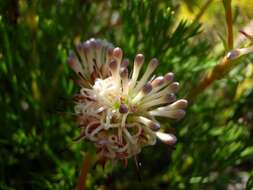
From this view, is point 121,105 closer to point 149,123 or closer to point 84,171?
point 149,123

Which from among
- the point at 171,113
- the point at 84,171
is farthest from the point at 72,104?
the point at 171,113

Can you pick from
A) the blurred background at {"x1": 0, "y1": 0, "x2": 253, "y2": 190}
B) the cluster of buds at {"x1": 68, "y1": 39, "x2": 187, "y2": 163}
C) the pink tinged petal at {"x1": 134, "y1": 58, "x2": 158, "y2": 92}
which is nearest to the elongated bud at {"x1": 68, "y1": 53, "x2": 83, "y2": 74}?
the cluster of buds at {"x1": 68, "y1": 39, "x2": 187, "y2": 163}

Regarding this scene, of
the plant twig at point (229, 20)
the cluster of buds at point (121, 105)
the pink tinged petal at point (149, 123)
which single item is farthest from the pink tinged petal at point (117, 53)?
the plant twig at point (229, 20)

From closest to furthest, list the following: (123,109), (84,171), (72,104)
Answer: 1. (123,109)
2. (84,171)
3. (72,104)

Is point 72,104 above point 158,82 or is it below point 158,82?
above

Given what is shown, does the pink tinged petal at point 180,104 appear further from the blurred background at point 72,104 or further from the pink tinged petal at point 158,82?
the blurred background at point 72,104

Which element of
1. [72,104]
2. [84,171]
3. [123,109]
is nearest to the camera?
[123,109]

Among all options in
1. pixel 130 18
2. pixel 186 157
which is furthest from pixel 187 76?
pixel 130 18
